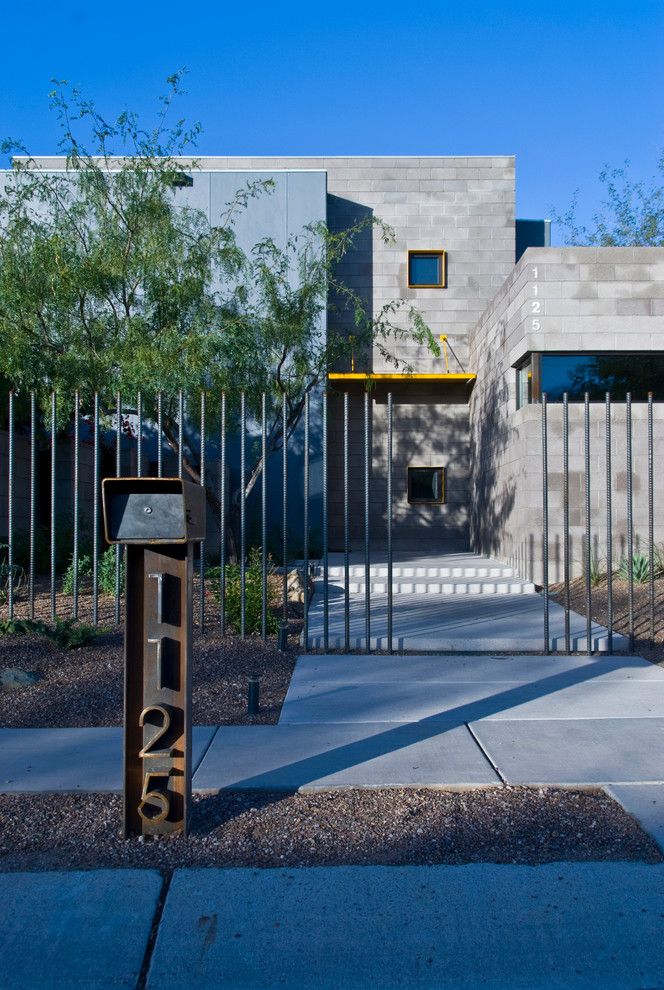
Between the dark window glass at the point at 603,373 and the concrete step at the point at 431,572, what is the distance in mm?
2987

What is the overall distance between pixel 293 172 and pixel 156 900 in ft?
57.4

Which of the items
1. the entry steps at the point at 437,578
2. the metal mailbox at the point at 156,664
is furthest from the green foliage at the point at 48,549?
the metal mailbox at the point at 156,664

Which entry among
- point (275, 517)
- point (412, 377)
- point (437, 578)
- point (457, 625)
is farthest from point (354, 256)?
point (457, 625)

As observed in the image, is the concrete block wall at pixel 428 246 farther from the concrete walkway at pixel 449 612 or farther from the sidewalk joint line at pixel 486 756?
the sidewalk joint line at pixel 486 756

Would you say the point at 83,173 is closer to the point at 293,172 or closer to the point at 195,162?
the point at 195,162

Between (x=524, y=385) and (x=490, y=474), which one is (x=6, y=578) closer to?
(x=524, y=385)

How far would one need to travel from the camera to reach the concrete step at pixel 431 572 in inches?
550

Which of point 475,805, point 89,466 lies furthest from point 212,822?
point 89,466

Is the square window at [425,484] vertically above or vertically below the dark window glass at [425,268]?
below

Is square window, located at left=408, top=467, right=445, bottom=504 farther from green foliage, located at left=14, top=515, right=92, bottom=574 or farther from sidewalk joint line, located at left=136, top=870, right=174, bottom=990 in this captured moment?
sidewalk joint line, located at left=136, top=870, right=174, bottom=990

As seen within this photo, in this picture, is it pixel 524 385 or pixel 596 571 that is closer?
pixel 596 571

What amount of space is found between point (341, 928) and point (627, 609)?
828cm

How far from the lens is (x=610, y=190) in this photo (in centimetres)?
2852

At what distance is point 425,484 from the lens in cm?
2067
